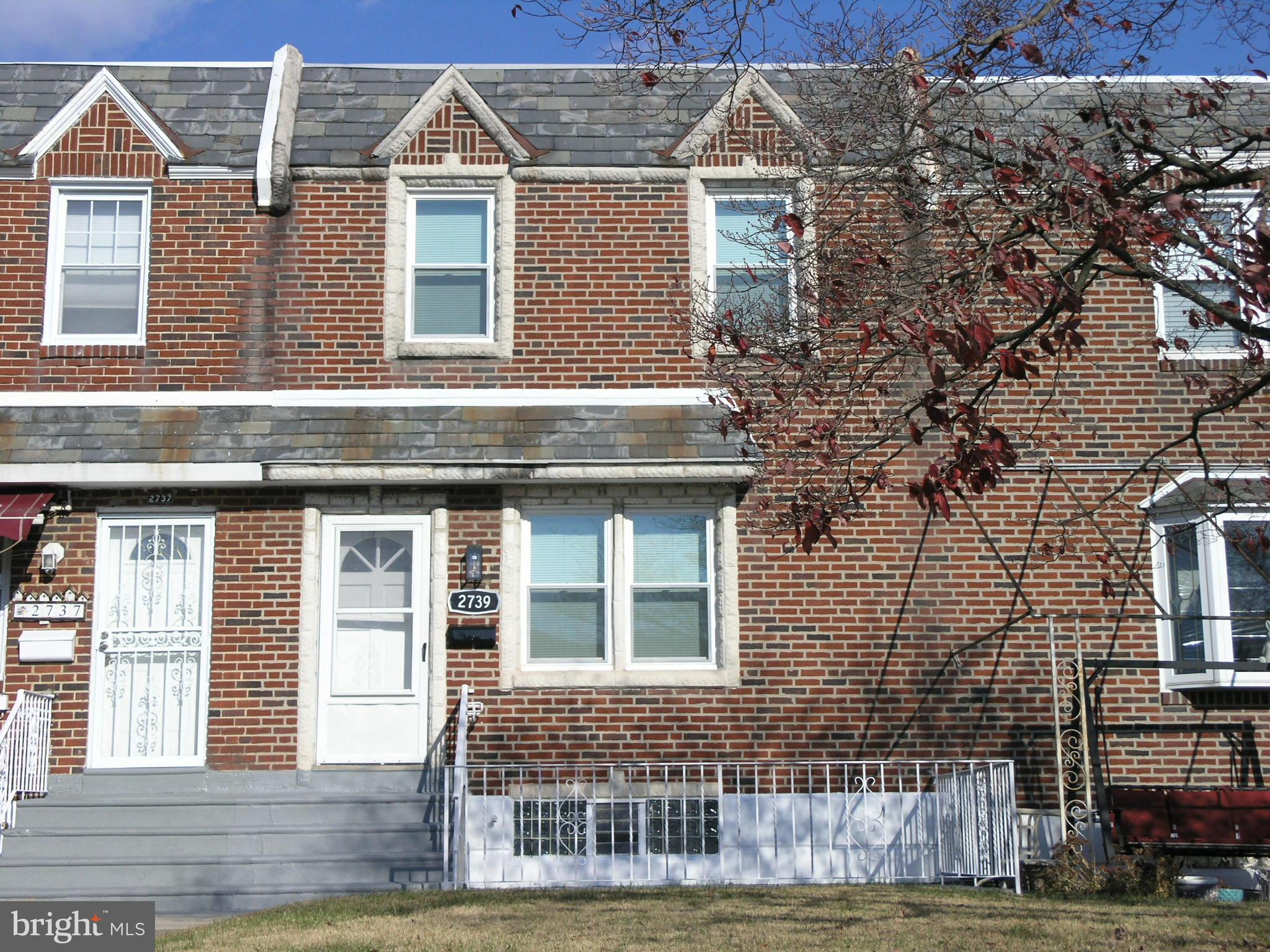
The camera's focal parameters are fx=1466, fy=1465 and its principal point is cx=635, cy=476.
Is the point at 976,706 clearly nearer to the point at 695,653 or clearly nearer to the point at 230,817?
the point at 695,653

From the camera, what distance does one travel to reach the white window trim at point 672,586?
1286 cm

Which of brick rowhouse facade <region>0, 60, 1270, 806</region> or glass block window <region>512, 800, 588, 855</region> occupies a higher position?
brick rowhouse facade <region>0, 60, 1270, 806</region>

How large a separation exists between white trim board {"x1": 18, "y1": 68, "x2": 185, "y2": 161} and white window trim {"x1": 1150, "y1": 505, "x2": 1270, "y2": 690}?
31.6 ft

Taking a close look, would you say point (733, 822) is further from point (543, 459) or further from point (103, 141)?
point (103, 141)

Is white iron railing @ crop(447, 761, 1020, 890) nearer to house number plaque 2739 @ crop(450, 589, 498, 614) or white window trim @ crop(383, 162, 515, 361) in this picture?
house number plaque 2739 @ crop(450, 589, 498, 614)

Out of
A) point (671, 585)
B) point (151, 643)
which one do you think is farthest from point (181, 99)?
point (671, 585)

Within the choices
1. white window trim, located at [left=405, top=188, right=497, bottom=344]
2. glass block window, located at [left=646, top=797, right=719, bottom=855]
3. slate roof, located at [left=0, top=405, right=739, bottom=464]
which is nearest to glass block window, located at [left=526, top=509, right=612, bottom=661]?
slate roof, located at [left=0, top=405, right=739, bottom=464]

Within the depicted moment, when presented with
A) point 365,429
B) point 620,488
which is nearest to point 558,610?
point 620,488

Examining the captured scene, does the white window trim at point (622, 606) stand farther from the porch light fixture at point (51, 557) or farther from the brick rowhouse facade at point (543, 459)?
the porch light fixture at point (51, 557)

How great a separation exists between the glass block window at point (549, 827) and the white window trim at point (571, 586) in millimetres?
1212

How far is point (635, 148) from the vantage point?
1379cm

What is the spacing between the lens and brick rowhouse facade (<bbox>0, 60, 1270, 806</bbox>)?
497 inches

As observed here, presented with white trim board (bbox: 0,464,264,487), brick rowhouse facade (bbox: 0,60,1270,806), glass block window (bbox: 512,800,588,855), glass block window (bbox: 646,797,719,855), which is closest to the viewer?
glass block window (bbox: 512,800,588,855)

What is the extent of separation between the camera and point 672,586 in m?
13.0
